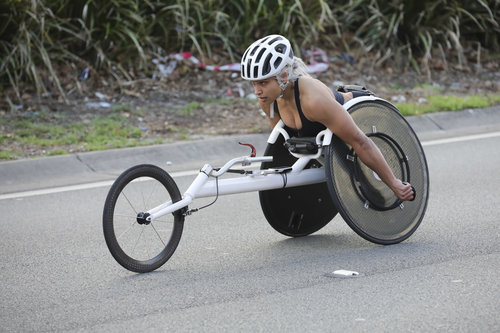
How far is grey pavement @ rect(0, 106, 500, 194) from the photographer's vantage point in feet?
25.2

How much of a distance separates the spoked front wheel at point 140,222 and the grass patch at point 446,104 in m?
5.16

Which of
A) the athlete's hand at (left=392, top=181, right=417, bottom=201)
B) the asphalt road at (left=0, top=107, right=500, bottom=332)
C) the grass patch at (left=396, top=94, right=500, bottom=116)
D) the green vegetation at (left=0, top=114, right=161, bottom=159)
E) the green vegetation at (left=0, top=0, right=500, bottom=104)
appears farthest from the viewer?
the green vegetation at (left=0, top=0, right=500, bottom=104)

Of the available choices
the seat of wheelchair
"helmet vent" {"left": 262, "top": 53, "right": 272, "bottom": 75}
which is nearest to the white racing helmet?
"helmet vent" {"left": 262, "top": 53, "right": 272, "bottom": 75}

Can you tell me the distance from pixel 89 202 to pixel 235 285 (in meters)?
2.54

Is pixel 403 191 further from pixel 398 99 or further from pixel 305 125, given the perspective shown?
pixel 398 99

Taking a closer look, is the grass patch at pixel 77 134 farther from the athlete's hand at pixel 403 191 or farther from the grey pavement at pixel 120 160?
the athlete's hand at pixel 403 191

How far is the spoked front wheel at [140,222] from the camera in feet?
15.8

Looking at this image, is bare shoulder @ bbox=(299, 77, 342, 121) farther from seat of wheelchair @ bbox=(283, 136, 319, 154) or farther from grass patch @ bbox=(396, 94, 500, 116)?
grass patch @ bbox=(396, 94, 500, 116)

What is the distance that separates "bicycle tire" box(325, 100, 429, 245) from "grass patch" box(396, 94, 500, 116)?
13.6 feet

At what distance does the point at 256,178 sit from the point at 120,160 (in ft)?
10.4

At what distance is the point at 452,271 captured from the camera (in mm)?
4855

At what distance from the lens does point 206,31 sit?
11.4m

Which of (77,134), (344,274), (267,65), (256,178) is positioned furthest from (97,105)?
(344,274)

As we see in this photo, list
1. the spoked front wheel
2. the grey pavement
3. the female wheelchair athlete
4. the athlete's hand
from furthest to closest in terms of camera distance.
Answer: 1. the grey pavement
2. the athlete's hand
3. the female wheelchair athlete
4. the spoked front wheel
